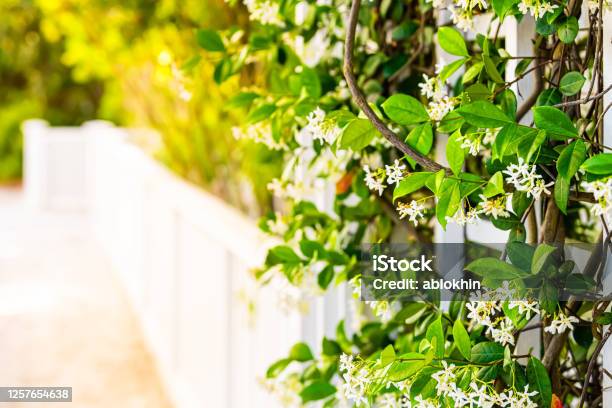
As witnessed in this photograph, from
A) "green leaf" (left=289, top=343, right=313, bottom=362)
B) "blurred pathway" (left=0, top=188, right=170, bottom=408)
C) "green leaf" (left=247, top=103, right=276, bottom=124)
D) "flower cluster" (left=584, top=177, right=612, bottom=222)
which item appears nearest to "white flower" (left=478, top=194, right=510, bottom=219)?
"flower cluster" (left=584, top=177, right=612, bottom=222)

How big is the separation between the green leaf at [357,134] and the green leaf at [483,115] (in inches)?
6.7

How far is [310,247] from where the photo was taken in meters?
1.17

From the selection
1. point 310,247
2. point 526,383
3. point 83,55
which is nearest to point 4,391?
point 83,55

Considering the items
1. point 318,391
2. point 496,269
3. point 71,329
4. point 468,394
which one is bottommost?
point 71,329

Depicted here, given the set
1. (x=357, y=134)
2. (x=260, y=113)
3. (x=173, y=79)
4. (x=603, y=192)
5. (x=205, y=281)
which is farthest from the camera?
(x=205, y=281)

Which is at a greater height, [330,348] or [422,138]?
[422,138]

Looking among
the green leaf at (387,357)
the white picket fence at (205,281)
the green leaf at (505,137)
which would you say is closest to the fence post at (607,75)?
the white picket fence at (205,281)

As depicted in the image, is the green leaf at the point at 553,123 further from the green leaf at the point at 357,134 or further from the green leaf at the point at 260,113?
the green leaf at the point at 260,113

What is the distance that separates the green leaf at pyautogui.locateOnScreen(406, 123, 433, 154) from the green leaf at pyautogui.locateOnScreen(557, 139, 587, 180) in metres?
0.14

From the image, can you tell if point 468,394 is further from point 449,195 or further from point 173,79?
point 173,79

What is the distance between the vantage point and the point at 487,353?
2.81 ft

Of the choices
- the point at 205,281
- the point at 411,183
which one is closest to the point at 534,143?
the point at 411,183

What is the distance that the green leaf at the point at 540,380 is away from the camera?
0.83 m

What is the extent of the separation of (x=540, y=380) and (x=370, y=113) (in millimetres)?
316
